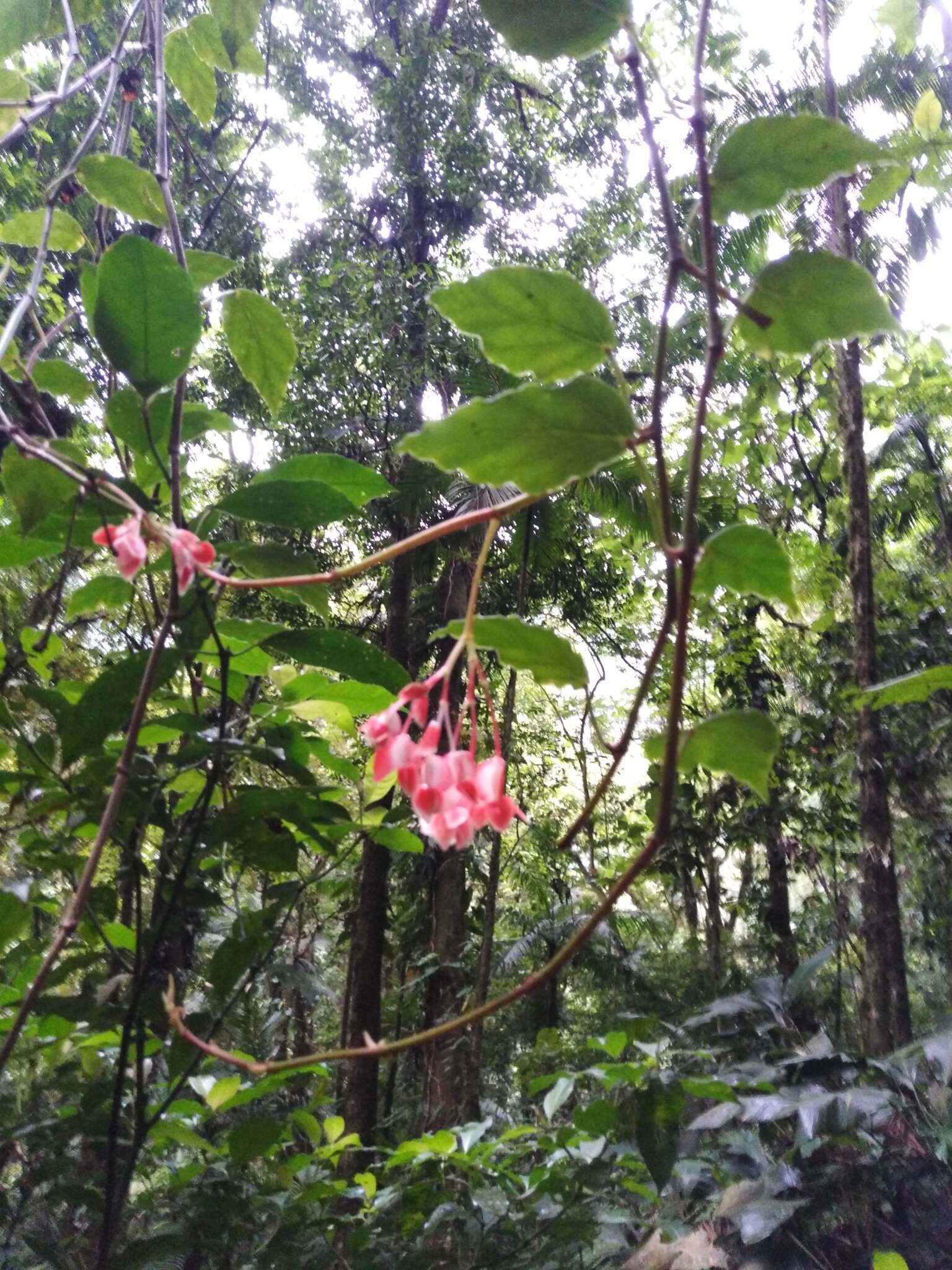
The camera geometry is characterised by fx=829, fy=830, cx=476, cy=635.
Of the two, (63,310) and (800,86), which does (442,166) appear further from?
(63,310)

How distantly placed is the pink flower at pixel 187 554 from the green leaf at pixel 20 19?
487mm

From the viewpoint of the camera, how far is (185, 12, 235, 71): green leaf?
0.68m

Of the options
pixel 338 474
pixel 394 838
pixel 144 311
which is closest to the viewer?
pixel 144 311

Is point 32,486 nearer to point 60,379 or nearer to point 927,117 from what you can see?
point 60,379

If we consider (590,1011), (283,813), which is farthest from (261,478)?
(590,1011)

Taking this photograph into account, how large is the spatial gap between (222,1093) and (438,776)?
1.41 ft

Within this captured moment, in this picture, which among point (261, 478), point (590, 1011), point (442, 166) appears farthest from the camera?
point (590, 1011)

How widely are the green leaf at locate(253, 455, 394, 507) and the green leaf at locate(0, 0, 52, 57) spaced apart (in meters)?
0.37

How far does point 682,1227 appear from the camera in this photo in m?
0.72

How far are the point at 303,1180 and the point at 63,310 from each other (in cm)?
315

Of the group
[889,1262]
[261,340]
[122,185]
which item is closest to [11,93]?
[122,185]

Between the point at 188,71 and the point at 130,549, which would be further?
the point at 188,71

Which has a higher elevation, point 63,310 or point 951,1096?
point 63,310

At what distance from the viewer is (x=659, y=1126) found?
60 centimetres
